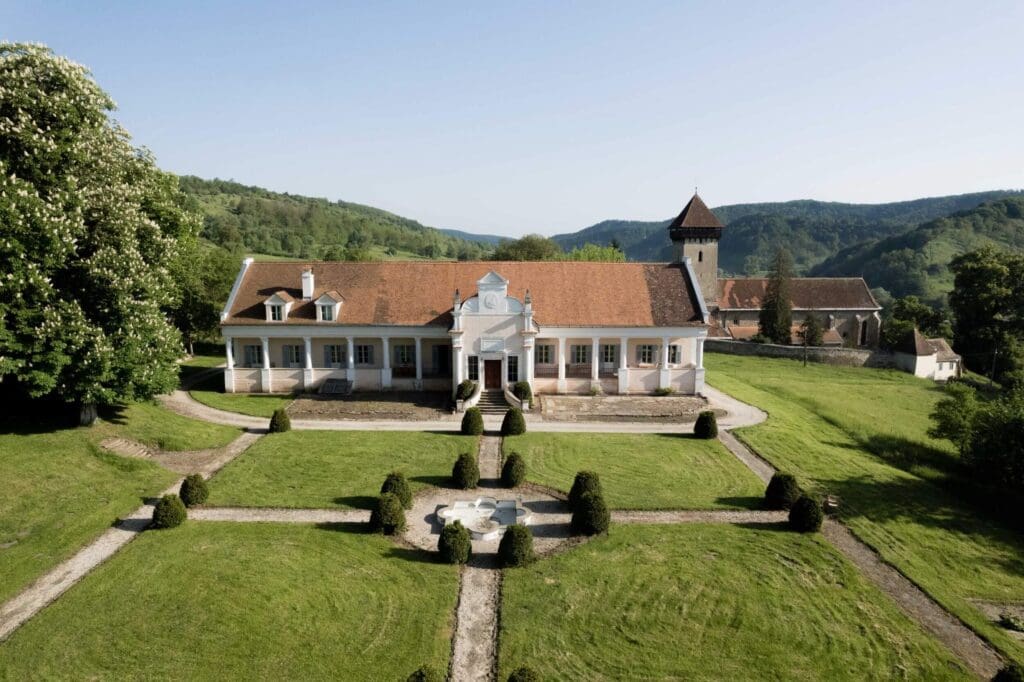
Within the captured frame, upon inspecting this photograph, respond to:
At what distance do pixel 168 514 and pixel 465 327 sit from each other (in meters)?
20.6

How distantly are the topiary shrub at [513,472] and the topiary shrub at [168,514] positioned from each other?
12419 millimetres

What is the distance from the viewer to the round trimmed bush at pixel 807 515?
21703 mm

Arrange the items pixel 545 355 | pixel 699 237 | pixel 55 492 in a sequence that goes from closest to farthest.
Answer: pixel 55 492 < pixel 545 355 < pixel 699 237

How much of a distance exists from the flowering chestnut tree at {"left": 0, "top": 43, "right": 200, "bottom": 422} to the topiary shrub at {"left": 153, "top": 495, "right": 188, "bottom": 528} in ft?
27.3

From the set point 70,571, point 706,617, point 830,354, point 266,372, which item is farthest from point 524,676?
point 830,354

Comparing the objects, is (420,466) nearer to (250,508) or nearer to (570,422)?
(250,508)

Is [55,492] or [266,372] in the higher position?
[266,372]

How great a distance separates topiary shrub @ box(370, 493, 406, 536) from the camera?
2111 centimetres

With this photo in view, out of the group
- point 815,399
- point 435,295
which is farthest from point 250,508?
point 815,399

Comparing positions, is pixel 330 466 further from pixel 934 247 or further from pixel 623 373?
pixel 934 247

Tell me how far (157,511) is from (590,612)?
1561 cm

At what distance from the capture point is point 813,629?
53.1ft

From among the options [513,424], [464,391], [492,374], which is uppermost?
[492,374]

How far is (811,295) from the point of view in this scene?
76.1 m
